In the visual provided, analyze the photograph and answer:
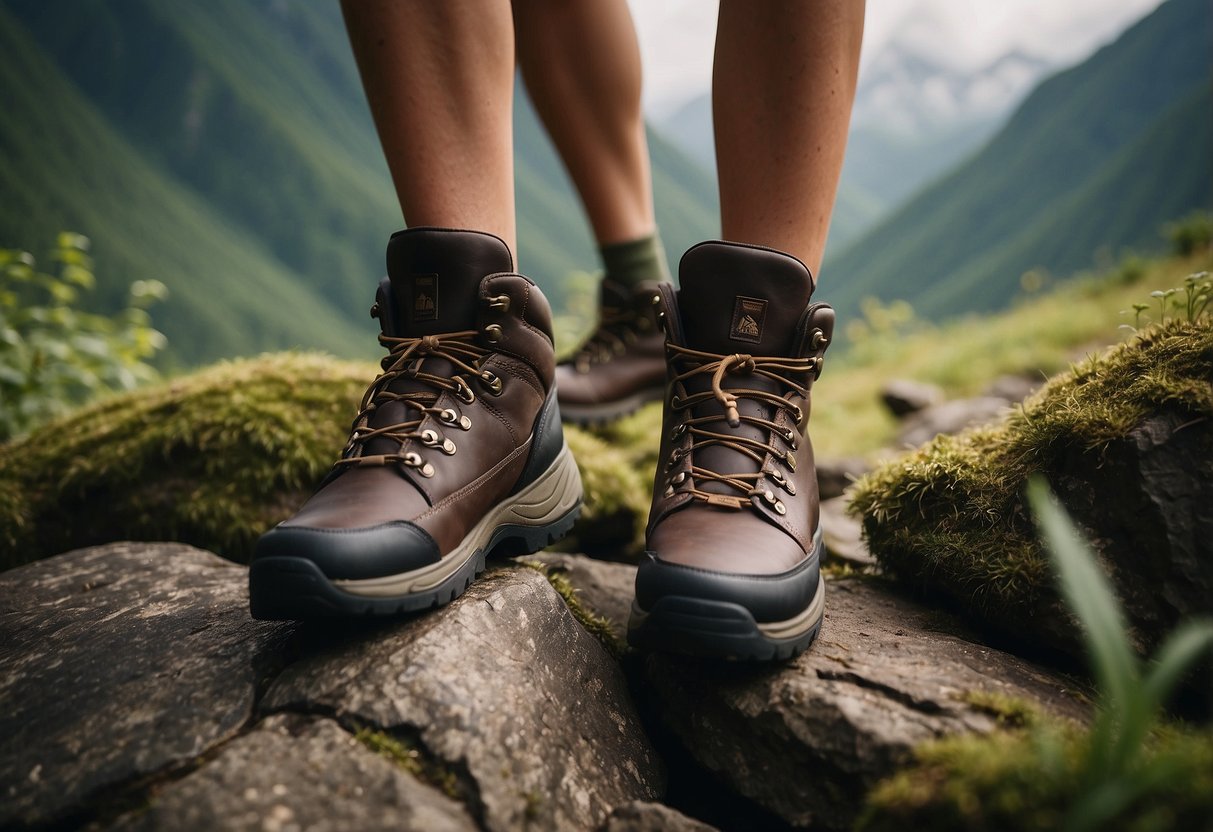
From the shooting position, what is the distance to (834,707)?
1.14 metres

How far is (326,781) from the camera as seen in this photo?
98 cm

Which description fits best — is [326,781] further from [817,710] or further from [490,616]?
[817,710]

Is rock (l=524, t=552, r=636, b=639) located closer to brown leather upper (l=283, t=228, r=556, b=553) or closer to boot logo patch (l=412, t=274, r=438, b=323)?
brown leather upper (l=283, t=228, r=556, b=553)

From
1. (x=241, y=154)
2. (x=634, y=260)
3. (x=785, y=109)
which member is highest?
(x=241, y=154)

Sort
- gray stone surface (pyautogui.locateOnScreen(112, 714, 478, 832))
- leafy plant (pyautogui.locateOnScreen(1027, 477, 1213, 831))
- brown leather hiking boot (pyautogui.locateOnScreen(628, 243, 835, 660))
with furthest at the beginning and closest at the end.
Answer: brown leather hiking boot (pyautogui.locateOnScreen(628, 243, 835, 660))
gray stone surface (pyautogui.locateOnScreen(112, 714, 478, 832))
leafy plant (pyautogui.locateOnScreen(1027, 477, 1213, 831))

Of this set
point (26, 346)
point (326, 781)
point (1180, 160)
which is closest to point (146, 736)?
point (326, 781)

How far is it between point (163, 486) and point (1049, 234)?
334 ft

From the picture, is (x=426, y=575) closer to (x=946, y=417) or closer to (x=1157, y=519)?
(x=1157, y=519)

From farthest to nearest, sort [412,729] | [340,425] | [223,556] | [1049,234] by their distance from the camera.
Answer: [1049,234] → [340,425] → [223,556] → [412,729]

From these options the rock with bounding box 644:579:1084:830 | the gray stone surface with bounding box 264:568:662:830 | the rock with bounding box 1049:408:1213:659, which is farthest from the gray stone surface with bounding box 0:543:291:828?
the rock with bounding box 1049:408:1213:659

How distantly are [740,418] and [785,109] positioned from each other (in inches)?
26.6

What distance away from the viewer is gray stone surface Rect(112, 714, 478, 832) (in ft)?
3.00

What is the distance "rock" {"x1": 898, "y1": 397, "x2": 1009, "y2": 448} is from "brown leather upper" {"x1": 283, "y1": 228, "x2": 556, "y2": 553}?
Answer: 12.0 ft

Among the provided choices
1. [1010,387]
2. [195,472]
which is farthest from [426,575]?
[1010,387]
